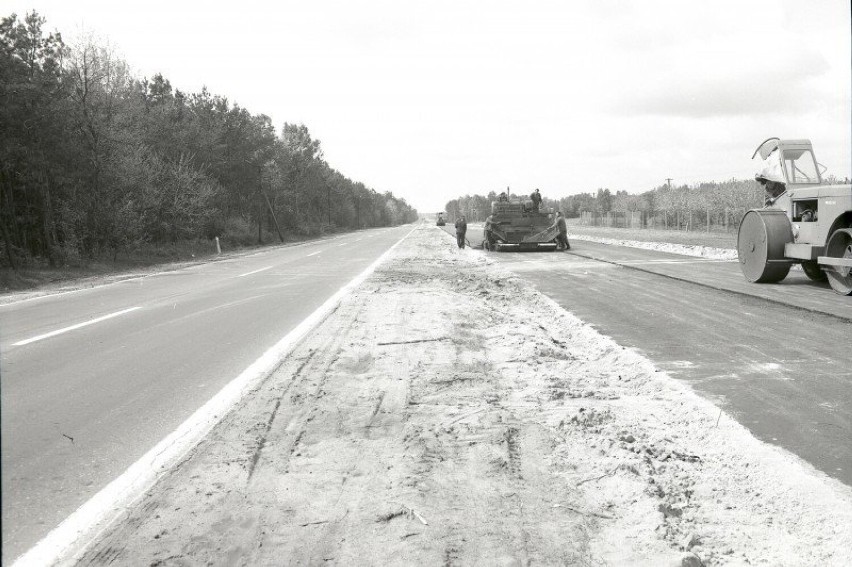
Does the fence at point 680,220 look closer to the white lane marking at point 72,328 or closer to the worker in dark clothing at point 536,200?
the worker in dark clothing at point 536,200

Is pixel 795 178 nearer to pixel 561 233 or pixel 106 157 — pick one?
pixel 561 233

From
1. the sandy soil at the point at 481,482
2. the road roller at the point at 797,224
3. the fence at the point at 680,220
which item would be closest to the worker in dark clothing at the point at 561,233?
the road roller at the point at 797,224

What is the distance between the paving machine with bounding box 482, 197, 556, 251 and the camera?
25.9 metres

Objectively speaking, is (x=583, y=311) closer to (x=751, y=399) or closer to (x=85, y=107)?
(x=751, y=399)

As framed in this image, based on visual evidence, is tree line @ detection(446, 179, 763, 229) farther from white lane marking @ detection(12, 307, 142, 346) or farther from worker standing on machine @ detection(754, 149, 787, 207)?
white lane marking @ detection(12, 307, 142, 346)

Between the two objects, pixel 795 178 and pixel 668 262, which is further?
pixel 668 262

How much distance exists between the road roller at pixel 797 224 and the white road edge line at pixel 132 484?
1045 cm

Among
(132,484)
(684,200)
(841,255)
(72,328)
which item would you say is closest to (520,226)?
(841,255)

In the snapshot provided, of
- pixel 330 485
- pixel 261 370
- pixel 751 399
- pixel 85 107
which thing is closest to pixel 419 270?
pixel 261 370

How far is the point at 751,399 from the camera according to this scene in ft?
17.0

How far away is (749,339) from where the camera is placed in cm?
753

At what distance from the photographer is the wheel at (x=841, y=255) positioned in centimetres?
1091

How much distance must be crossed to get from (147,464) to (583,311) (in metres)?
7.63

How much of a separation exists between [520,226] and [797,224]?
14.2 meters
